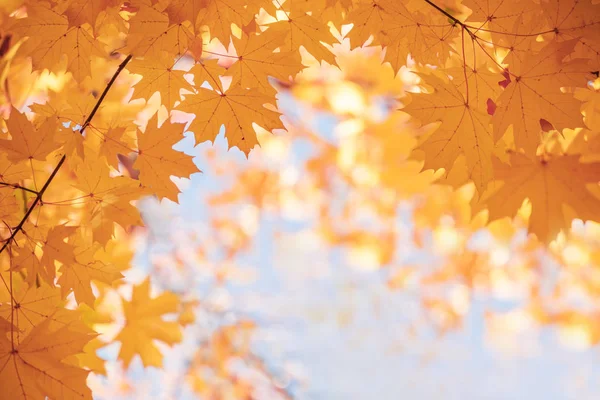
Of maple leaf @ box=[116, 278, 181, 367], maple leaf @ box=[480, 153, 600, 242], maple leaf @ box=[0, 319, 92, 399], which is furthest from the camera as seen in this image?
maple leaf @ box=[116, 278, 181, 367]

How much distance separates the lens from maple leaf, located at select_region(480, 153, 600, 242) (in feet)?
3.61

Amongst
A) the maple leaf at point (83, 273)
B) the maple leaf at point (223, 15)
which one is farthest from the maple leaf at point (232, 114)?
the maple leaf at point (83, 273)

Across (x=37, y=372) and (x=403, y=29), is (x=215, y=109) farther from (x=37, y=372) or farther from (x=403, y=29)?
(x=37, y=372)

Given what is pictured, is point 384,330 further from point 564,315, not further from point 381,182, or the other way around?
point 381,182

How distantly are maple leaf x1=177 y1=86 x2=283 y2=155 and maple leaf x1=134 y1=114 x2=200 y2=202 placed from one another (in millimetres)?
69

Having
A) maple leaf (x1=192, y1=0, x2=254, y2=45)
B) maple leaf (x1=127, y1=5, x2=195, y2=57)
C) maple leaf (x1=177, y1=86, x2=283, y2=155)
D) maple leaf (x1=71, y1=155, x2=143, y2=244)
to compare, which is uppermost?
maple leaf (x1=192, y1=0, x2=254, y2=45)

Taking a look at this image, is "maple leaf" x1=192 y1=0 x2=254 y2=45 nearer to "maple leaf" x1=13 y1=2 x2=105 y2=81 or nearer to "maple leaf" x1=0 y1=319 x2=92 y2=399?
"maple leaf" x1=13 y1=2 x2=105 y2=81

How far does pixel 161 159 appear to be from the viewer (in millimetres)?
964

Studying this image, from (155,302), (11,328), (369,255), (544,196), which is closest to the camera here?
(11,328)

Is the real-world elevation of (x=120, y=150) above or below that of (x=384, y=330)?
below

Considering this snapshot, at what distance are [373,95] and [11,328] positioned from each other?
6.97 ft

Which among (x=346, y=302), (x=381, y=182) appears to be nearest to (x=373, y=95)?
(x=381, y=182)

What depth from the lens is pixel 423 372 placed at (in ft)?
24.1

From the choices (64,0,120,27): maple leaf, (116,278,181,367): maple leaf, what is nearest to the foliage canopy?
(64,0,120,27): maple leaf
